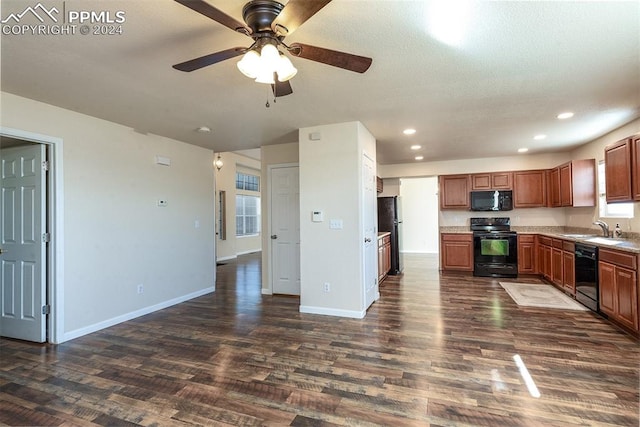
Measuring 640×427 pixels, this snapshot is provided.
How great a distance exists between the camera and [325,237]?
4.09 m

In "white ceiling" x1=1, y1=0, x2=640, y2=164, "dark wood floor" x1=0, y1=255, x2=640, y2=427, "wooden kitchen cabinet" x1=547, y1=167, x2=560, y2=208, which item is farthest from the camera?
"wooden kitchen cabinet" x1=547, y1=167, x2=560, y2=208

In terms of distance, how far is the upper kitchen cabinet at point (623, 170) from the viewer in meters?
3.66

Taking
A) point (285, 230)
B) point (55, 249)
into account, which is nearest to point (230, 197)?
point (285, 230)

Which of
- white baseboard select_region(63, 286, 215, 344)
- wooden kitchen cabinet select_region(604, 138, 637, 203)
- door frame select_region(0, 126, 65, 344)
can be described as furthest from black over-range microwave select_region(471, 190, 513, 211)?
door frame select_region(0, 126, 65, 344)

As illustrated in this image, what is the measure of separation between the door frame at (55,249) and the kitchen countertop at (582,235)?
5.73m

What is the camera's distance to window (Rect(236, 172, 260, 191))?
33.9 ft

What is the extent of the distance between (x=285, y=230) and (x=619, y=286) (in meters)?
4.12

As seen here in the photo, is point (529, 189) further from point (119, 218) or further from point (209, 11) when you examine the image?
point (119, 218)

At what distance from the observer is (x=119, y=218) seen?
3936 millimetres

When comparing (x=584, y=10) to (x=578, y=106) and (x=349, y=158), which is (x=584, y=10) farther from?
(x=349, y=158)

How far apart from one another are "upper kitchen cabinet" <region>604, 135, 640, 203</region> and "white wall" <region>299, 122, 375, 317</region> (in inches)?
120

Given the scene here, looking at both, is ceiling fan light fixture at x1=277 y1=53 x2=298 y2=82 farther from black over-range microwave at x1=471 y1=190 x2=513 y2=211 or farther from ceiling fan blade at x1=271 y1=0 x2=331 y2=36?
black over-range microwave at x1=471 y1=190 x2=513 y2=211

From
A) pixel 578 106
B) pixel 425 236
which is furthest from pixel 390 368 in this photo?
pixel 425 236

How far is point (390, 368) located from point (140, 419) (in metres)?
1.81
